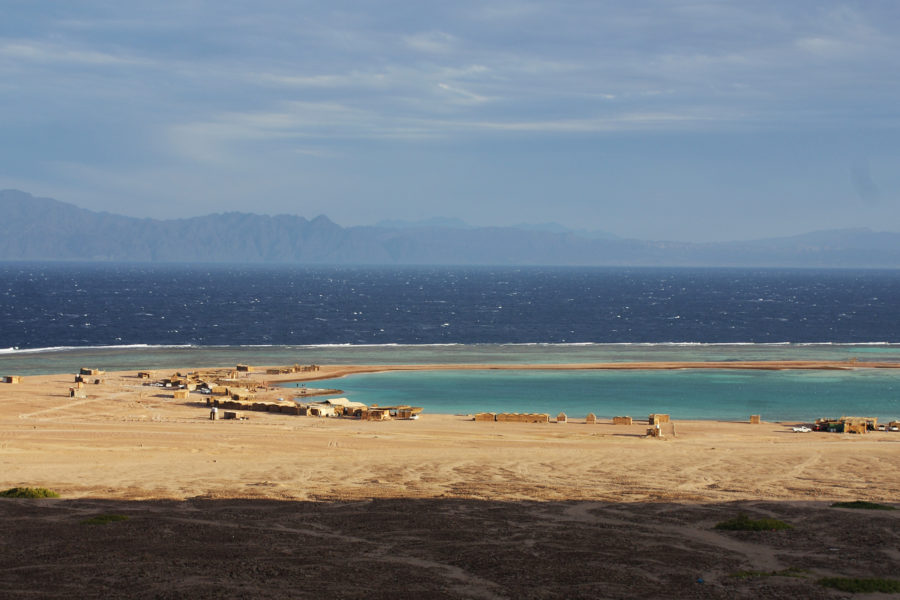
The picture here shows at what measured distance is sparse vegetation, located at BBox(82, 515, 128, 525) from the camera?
2689 cm

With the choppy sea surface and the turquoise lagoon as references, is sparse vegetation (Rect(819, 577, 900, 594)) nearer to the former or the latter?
the turquoise lagoon

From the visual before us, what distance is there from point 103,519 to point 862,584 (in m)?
21.6

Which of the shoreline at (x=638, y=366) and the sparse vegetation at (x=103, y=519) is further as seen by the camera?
the shoreline at (x=638, y=366)

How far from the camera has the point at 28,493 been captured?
30500 millimetres

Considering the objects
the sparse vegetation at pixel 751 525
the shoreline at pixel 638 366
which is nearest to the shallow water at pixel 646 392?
the shoreline at pixel 638 366

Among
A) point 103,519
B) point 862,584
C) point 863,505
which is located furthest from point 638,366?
point 862,584

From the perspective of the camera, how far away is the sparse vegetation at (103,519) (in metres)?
26.9

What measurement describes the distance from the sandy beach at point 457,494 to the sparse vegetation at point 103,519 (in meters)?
0.61

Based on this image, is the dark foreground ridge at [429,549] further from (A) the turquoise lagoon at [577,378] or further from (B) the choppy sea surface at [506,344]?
(B) the choppy sea surface at [506,344]

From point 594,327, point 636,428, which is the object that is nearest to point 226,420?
point 636,428

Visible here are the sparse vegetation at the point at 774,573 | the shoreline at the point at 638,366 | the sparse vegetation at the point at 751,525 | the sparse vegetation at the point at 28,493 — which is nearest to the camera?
the sparse vegetation at the point at 774,573

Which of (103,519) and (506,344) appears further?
(506,344)

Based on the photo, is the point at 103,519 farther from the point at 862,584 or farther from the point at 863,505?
the point at 863,505

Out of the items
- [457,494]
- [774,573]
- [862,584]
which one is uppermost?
[862,584]
